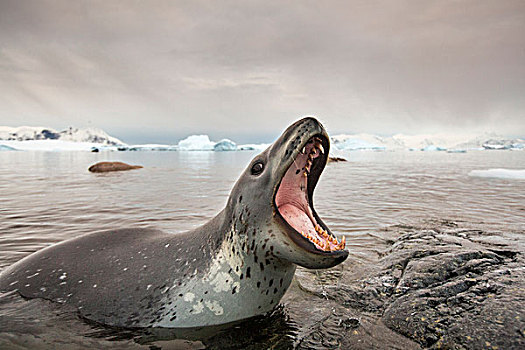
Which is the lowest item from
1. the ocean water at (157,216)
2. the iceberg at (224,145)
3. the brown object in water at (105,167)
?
the ocean water at (157,216)

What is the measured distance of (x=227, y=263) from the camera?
2844mm

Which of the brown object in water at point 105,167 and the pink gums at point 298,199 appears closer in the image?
the pink gums at point 298,199

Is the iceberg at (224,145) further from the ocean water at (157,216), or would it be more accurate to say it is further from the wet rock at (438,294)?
the wet rock at (438,294)

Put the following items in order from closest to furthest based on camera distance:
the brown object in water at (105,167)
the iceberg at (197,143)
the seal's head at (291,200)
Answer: the seal's head at (291,200) → the brown object in water at (105,167) → the iceberg at (197,143)

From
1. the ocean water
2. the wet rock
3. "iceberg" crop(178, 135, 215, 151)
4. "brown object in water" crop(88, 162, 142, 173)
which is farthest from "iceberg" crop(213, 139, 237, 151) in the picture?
the wet rock

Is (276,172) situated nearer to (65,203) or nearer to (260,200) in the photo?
(260,200)

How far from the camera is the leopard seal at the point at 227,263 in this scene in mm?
2629

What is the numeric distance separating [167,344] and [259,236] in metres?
1.16

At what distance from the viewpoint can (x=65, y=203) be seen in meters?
9.38

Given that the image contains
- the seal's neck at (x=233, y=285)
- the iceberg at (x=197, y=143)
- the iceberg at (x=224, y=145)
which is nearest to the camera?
the seal's neck at (x=233, y=285)

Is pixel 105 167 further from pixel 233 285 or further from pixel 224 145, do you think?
pixel 224 145

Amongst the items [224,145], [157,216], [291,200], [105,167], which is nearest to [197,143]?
[224,145]

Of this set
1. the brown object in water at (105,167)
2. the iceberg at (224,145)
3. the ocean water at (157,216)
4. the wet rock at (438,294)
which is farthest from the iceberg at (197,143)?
the wet rock at (438,294)

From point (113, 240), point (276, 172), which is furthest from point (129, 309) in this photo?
point (276, 172)
